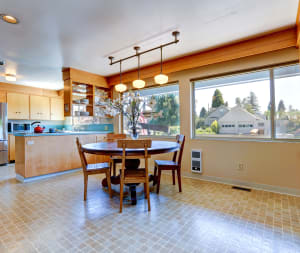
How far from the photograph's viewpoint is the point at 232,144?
122 inches

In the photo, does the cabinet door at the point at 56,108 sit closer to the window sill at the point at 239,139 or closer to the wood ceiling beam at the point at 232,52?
the wood ceiling beam at the point at 232,52

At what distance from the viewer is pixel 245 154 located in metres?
2.97

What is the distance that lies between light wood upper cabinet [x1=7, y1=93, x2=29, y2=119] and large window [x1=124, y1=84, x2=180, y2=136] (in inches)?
153

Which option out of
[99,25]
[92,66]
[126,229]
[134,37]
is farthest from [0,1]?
[126,229]

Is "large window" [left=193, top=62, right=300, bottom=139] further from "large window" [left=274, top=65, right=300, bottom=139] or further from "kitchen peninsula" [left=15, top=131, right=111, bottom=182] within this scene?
"kitchen peninsula" [left=15, top=131, right=111, bottom=182]

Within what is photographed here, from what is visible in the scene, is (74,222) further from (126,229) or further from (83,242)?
(126,229)

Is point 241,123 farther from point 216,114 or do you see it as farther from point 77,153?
point 77,153

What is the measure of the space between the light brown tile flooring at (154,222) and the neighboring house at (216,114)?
4.26 feet

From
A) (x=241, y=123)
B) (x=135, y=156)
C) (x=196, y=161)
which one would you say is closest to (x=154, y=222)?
(x=135, y=156)

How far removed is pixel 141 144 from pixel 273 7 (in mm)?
2212

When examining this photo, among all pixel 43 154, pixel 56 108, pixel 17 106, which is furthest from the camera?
pixel 56 108

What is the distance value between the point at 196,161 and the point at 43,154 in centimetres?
308

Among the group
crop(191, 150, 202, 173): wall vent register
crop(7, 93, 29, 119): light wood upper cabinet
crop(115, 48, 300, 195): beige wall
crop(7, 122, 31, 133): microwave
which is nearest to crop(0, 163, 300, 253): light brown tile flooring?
crop(115, 48, 300, 195): beige wall

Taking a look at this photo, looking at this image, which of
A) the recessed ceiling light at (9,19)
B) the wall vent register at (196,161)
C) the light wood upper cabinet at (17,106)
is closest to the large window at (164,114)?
the wall vent register at (196,161)
